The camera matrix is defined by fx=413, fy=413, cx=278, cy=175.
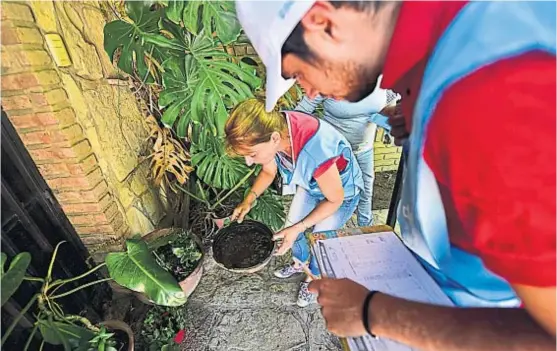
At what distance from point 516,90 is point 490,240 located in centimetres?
17

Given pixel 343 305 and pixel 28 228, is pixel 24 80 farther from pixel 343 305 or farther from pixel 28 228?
pixel 343 305

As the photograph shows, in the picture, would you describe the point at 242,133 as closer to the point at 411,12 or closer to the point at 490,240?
the point at 411,12

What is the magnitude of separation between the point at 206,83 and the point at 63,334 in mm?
974

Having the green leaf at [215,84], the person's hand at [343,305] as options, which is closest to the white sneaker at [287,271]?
the green leaf at [215,84]

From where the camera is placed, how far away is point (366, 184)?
5.85ft

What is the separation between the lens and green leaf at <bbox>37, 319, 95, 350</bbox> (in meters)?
1.31

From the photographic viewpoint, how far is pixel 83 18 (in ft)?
5.12

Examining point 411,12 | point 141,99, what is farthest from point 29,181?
point 411,12

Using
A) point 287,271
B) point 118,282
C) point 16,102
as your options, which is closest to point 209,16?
point 16,102

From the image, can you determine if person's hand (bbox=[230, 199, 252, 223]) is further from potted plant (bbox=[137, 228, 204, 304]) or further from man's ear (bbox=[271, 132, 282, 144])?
man's ear (bbox=[271, 132, 282, 144])

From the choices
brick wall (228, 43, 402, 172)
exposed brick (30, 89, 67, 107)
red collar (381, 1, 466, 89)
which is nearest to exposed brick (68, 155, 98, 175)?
exposed brick (30, 89, 67, 107)

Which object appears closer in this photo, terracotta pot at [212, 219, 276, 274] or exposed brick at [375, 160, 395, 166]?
terracotta pot at [212, 219, 276, 274]

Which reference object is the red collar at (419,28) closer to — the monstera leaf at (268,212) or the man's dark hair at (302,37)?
the man's dark hair at (302,37)

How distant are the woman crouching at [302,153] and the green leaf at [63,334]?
29.8 inches
